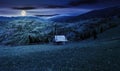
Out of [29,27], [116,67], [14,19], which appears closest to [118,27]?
[29,27]

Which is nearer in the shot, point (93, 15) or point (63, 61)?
point (63, 61)

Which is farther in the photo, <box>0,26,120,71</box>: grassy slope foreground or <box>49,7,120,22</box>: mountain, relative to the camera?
<box>49,7,120,22</box>: mountain

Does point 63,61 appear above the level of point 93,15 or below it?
below

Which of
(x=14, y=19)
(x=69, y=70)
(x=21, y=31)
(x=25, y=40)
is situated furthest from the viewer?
(x=14, y=19)

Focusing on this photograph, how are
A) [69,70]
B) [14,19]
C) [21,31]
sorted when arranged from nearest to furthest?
1. [69,70]
2. [21,31]
3. [14,19]

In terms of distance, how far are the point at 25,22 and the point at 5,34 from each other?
260 inches

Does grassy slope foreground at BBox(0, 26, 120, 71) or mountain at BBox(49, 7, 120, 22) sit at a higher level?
mountain at BBox(49, 7, 120, 22)

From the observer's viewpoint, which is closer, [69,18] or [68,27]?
[68,27]

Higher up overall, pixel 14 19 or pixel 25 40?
pixel 14 19

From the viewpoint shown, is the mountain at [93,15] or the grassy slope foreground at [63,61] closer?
the grassy slope foreground at [63,61]

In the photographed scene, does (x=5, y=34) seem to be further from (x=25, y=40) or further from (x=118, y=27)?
(x=118, y=27)

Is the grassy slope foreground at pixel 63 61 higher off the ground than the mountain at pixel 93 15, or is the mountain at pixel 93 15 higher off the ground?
the mountain at pixel 93 15

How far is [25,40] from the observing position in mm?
43719

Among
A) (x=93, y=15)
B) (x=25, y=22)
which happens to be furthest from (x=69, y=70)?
(x=93, y=15)
